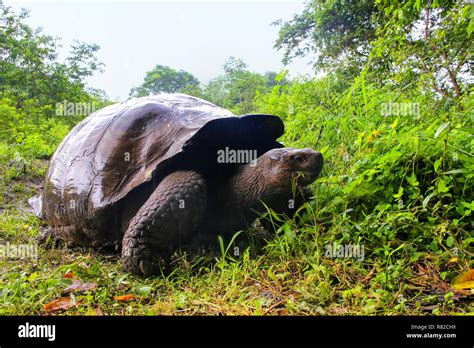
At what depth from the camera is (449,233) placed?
7.45ft

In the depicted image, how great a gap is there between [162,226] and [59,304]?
2.50 feet

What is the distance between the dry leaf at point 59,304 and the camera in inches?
79.8

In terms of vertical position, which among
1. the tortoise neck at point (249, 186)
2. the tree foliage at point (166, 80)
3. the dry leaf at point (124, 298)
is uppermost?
the tree foliage at point (166, 80)

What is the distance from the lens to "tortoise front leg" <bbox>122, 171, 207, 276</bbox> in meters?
2.53

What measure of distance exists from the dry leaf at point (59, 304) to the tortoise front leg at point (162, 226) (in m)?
0.53

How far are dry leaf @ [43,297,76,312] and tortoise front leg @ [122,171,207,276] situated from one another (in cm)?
53

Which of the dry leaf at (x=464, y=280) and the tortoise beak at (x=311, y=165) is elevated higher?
the tortoise beak at (x=311, y=165)

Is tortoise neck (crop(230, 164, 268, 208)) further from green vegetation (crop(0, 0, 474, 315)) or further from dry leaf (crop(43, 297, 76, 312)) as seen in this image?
dry leaf (crop(43, 297, 76, 312))

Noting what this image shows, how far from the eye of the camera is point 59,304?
2.07m
